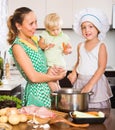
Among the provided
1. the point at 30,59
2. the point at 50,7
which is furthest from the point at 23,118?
the point at 50,7

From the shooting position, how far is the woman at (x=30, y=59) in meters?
2.05

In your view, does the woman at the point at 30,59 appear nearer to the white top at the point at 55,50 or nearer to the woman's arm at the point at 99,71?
the woman's arm at the point at 99,71

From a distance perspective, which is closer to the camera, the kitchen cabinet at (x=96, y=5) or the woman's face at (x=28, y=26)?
the woman's face at (x=28, y=26)

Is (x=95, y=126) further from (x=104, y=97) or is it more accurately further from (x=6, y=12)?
(x=6, y=12)

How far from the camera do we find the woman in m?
2.05

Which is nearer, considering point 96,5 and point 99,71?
point 99,71

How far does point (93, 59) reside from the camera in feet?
7.47

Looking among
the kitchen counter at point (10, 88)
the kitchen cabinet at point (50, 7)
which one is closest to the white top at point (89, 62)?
the kitchen counter at point (10, 88)

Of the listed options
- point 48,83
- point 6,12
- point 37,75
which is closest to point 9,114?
point 37,75

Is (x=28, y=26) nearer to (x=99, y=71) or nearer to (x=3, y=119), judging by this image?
(x=99, y=71)

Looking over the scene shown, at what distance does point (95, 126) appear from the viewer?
155 cm

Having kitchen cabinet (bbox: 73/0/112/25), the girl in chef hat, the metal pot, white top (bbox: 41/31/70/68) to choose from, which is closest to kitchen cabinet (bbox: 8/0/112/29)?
kitchen cabinet (bbox: 73/0/112/25)

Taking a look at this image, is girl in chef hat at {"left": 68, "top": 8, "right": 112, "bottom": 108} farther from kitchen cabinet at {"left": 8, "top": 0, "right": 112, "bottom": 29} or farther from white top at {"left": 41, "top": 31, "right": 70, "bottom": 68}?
kitchen cabinet at {"left": 8, "top": 0, "right": 112, "bottom": 29}

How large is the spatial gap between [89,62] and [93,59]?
33 mm
